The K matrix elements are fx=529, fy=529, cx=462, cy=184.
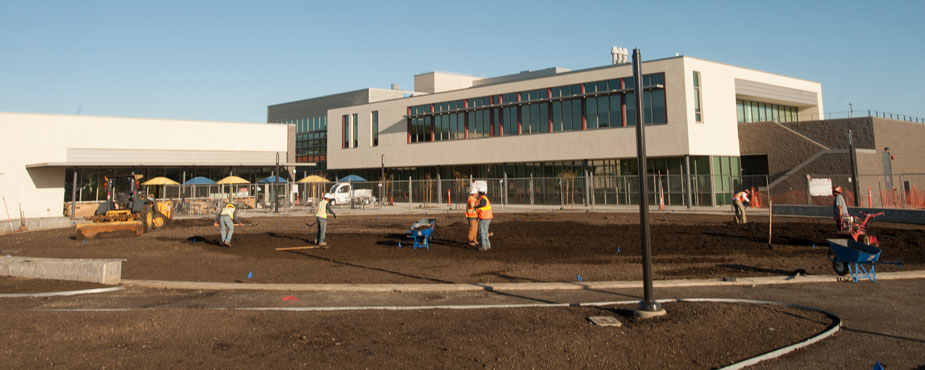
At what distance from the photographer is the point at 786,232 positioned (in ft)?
55.6

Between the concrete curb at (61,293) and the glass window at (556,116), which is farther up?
the glass window at (556,116)

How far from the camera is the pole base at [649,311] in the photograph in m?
6.37

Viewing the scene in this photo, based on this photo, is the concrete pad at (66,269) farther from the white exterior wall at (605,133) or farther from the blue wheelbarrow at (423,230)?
the white exterior wall at (605,133)

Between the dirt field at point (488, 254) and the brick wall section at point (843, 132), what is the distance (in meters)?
18.7

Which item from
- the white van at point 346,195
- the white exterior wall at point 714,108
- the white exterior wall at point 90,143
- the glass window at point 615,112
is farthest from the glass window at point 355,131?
the white exterior wall at point 714,108

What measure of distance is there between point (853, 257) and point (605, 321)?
5123 millimetres

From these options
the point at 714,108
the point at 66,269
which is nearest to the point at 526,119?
the point at 714,108

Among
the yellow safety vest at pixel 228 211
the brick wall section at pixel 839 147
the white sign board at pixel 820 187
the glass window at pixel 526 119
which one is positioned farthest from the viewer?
the glass window at pixel 526 119

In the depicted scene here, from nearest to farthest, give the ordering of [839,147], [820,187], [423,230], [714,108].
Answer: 1. [423,230]
2. [820,187]
3. [839,147]
4. [714,108]

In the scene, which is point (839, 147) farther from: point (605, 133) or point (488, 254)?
point (488, 254)

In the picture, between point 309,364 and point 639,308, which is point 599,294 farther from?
point 309,364

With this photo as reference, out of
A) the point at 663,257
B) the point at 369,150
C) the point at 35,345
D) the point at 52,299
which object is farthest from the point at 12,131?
the point at 663,257

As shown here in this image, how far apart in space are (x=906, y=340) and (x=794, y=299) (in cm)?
201

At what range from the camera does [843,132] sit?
3488cm
